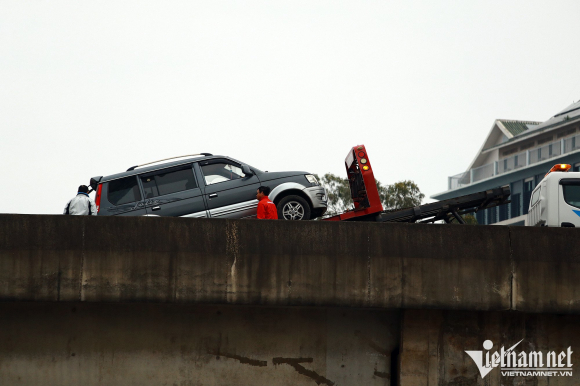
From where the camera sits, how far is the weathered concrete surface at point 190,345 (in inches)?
339

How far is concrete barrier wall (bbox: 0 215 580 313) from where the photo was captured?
859cm

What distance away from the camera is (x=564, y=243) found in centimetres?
904

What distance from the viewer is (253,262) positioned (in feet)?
28.8

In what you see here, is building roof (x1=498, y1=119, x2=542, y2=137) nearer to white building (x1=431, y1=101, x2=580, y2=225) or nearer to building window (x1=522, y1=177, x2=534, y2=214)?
white building (x1=431, y1=101, x2=580, y2=225)

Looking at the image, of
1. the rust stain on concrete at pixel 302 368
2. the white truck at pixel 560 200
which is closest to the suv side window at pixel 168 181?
the rust stain on concrete at pixel 302 368

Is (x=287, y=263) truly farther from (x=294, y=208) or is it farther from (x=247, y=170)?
(x=247, y=170)

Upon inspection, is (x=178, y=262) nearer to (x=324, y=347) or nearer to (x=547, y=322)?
(x=324, y=347)

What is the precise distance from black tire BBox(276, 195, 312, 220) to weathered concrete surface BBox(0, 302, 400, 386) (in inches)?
187

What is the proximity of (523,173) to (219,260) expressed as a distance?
4560cm

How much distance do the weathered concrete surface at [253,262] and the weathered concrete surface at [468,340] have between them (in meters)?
0.31

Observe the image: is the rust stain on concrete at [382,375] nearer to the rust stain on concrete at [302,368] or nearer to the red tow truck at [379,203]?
the rust stain on concrete at [302,368]

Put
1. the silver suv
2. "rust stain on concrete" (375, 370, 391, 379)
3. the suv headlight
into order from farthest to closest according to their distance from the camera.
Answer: the suv headlight < the silver suv < "rust stain on concrete" (375, 370, 391, 379)

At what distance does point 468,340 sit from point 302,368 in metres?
2.09

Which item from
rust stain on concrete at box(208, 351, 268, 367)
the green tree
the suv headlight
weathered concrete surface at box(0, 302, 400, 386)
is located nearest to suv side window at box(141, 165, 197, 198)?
the suv headlight
